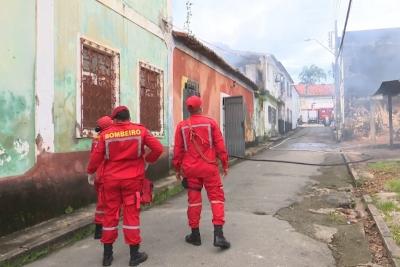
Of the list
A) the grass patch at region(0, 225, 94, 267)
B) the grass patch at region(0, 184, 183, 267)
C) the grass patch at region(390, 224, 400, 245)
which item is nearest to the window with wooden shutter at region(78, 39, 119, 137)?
the grass patch at region(0, 184, 183, 267)

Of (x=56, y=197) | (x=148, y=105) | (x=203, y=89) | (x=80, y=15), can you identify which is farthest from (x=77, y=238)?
(x=203, y=89)

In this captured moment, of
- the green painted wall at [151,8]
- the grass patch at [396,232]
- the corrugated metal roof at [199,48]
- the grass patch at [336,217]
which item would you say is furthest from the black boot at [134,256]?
the corrugated metal roof at [199,48]

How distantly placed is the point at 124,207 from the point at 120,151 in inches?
22.7

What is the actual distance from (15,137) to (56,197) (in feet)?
4.07

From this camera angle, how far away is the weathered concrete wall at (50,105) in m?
5.66

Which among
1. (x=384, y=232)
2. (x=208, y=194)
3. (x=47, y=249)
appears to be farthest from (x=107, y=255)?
(x=384, y=232)

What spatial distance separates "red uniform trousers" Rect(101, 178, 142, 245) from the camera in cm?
451

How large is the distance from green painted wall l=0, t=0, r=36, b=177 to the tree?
83.5 m

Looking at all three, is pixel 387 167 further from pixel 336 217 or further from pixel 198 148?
pixel 198 148

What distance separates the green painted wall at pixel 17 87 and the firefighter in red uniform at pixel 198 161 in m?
2.19

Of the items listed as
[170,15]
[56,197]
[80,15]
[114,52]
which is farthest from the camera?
[170,15]

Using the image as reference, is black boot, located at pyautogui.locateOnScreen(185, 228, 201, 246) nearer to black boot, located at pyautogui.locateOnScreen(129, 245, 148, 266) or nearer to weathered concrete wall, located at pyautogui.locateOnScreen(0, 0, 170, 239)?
black boot, located at pyautogui.locateOnScreen(129, 245, 148, 266)

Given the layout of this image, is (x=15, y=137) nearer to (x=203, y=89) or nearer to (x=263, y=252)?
(x=263, y=252)

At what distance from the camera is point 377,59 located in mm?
30703
